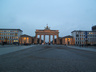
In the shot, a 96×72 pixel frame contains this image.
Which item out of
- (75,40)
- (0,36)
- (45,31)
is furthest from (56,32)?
(0,36)

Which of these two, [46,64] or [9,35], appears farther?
[9,35]

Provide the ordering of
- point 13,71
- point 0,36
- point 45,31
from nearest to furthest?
point 13,71
point 0,36
point 45,31

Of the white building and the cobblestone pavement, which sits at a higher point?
the white building

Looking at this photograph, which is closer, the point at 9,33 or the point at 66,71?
the point at 66,71

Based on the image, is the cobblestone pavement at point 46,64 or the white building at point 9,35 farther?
the white building at point 9,35

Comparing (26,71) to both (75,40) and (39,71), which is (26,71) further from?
(75,40)

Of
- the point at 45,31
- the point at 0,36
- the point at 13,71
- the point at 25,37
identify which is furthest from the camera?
the point at 45,31

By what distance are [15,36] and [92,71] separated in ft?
305

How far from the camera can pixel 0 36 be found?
90375 millimetres

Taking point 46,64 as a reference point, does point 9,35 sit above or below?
above

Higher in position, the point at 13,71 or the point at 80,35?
Result: the point at 80,35

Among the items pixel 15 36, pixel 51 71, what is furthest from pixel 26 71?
pixel 15 36

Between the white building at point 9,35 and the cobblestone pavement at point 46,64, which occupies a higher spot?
the white building at point 9,35

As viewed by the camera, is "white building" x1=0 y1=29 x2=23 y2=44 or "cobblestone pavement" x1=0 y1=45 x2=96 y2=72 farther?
"white building" x1=0 y1=29 x2=23 y2=44
